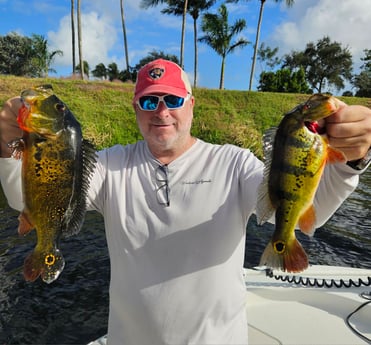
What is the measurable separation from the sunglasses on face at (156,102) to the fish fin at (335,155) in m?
1.05

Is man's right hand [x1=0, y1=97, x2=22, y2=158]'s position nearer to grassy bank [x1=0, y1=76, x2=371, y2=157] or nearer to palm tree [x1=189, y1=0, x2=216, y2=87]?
grassy bank [x1=0, y1=76, x2=371, y2=157]

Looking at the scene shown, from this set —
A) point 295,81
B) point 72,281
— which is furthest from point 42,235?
point 295,81

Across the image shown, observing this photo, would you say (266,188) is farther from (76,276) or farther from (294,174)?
(76,276)

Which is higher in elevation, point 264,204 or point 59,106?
point 59,106

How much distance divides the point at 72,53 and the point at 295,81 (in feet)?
75.2

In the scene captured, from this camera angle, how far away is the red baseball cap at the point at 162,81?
8.11ft

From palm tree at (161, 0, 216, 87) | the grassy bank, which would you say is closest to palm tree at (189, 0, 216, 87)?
palm tree at (161, 0, 216, 87)

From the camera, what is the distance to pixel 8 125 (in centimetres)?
208

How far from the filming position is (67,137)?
78.6 inches

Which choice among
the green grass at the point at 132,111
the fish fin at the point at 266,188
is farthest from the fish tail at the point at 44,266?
the green grass at the point at 132,111

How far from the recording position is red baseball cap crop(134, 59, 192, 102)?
2473 mm

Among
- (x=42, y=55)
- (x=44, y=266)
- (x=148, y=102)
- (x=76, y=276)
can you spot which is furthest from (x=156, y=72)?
(x=42, y=55)

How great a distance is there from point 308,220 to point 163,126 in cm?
109

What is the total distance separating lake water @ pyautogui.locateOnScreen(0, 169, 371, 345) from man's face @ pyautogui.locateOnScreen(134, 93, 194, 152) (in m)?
4.24
